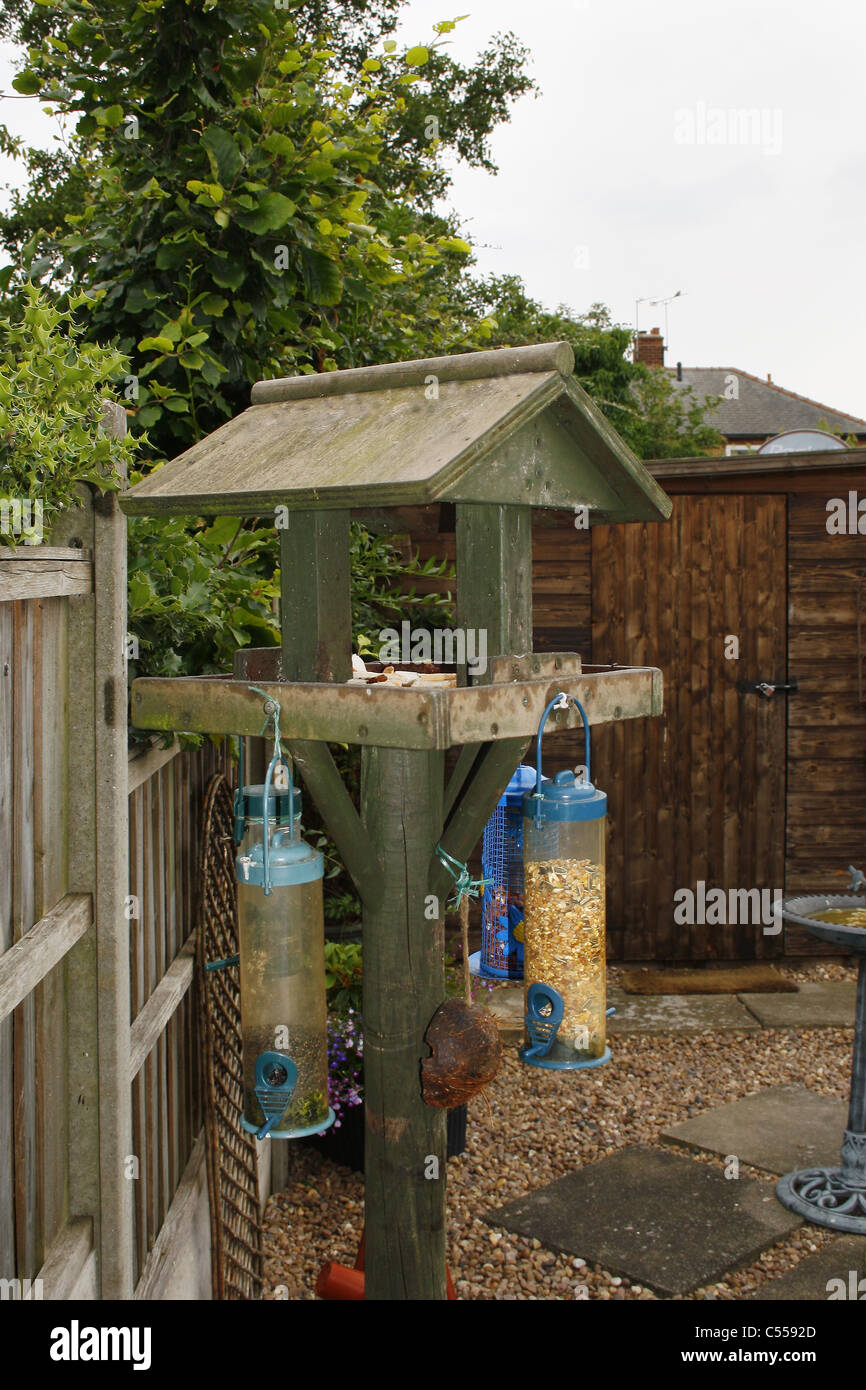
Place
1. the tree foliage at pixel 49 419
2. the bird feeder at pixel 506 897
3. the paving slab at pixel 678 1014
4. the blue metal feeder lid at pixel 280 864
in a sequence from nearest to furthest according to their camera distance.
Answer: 1. the tree foliage at pixel 49 419
2. the blue metal feeder lid at pixel 280 864
3. the bird feeder at pixel 506 897
4. the paving slab at pixel 678 1014

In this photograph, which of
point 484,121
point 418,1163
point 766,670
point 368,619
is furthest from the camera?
point 484,121

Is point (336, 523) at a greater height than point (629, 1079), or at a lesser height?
greater

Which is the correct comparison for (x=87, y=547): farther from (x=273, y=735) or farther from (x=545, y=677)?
(x=545, y=677)

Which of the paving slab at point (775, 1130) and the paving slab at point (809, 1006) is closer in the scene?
the paving slab at point (775, 1130)

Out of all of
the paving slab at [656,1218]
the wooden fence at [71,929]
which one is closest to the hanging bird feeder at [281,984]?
the wooden fence at [71,929]

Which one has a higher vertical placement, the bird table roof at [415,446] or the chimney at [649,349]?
the chimney at [649,349]

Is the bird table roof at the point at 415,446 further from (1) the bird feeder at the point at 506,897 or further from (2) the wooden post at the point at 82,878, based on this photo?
(1) the bird feeder at the point at 506,897

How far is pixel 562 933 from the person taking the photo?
221cm

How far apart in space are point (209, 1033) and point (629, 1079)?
104 inches

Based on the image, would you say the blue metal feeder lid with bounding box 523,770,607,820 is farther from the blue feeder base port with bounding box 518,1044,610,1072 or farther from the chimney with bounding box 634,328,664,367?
the chimney with bounding box 634,328,664,367

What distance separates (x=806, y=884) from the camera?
258 inches

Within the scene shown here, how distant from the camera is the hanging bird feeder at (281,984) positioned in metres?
2.14

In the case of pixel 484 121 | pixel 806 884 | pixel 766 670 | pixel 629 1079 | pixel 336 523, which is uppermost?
pixel 484 121
